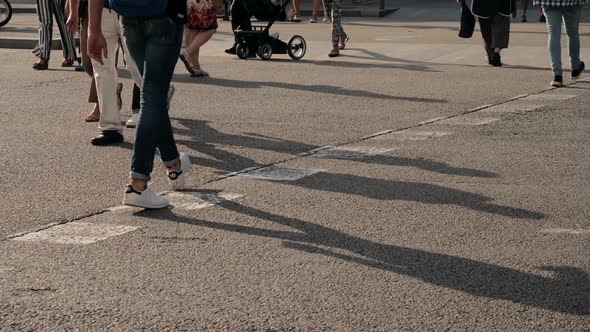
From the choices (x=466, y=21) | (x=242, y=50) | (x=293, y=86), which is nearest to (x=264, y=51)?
(x=242, y=50)

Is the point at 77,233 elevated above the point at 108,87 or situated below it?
below

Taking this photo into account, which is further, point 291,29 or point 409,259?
point 291,29

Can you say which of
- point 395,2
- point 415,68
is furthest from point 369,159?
point 395,2

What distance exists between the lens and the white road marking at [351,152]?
Answer: 9273 mm

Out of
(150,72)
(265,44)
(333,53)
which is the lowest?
(333,53)

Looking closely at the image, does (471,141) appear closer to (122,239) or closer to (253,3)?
(122,239)

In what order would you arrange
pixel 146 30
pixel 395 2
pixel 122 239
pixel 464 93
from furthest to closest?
pixel 395 2 < pixel 464 93 < pixel 146 30 < pixel 122 239

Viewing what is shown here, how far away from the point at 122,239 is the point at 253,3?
10361 millimetres

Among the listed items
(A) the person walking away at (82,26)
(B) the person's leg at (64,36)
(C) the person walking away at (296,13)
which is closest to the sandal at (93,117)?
(A) the person walking away at (82,26)

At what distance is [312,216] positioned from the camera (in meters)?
7.14

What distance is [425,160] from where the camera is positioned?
29.8 ft

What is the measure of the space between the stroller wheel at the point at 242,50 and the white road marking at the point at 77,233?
10.3 m

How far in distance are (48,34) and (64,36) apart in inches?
8.4

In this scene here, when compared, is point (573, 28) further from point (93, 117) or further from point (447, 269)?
point (447, 269)
